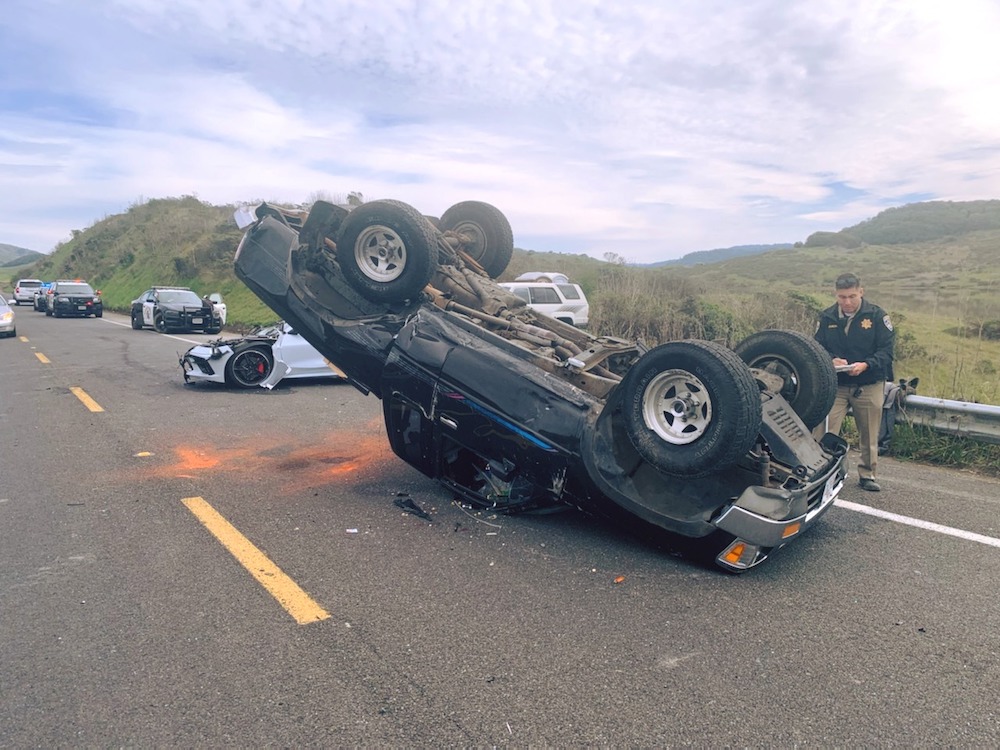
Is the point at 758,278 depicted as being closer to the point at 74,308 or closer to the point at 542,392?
the point at 74,308

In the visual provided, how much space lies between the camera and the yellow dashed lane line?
3320 mm

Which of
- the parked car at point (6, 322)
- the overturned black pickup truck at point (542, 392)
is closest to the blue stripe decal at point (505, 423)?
the overturned black pickup truck at point (542, 392)

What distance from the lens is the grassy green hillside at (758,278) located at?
11.4m

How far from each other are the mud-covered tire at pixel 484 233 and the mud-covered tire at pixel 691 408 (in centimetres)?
265

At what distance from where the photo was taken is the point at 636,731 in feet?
8.16

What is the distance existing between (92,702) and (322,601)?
1052mm

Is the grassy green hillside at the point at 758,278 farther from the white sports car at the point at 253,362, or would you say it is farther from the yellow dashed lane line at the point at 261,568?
the white sports car at the point at 253,362

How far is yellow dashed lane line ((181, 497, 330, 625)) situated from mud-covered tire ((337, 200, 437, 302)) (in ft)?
6.19

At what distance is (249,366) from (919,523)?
8.42 meters

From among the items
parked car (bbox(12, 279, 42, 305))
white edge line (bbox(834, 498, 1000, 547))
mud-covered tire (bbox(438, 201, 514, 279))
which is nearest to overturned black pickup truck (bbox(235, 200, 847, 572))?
mud-covered tire (bbox(438, 201, 514, 279))

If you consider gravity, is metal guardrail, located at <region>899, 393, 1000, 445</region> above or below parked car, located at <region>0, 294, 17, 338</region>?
above

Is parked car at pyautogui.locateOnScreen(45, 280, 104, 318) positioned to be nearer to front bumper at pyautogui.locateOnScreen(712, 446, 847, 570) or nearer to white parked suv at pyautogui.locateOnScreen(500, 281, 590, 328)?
white parked suv at pyautogui.locateOnScreen(500, 281, 590, 328)

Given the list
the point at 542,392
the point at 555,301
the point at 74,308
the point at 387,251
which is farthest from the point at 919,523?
the point at 74,308

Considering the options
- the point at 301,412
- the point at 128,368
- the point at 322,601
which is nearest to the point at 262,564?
the point at 322,601
